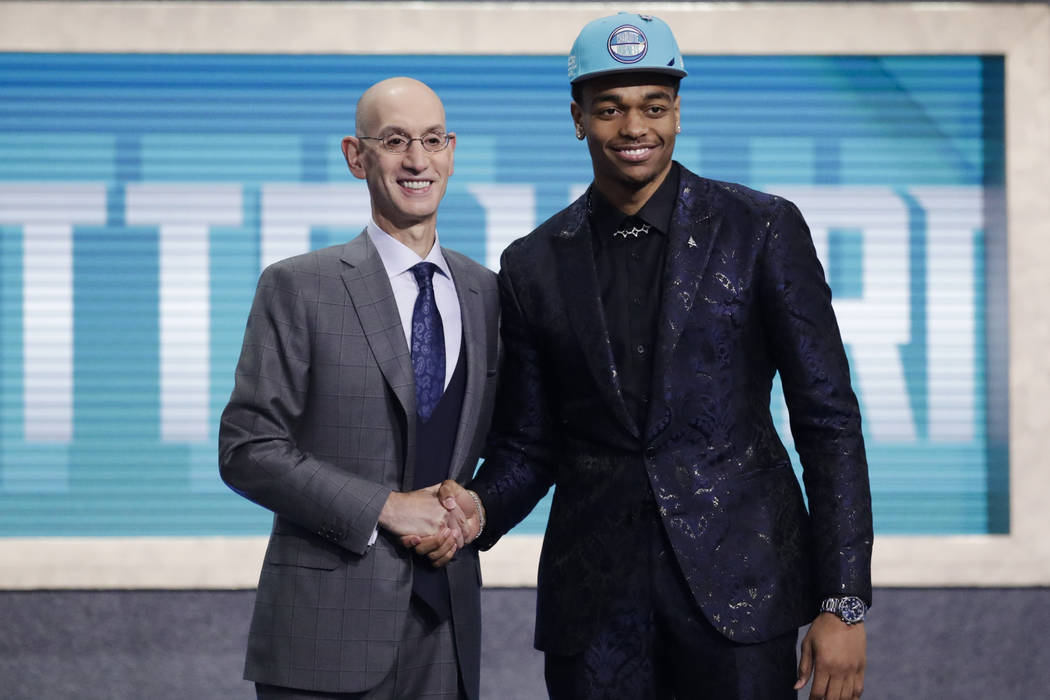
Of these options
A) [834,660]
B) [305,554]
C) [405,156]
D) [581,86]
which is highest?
[581,86]

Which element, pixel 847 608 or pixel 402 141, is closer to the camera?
pixel 847 608

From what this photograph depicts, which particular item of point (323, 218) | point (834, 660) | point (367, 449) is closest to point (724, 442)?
point (834, 660)

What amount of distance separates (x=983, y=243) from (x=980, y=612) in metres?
1.76

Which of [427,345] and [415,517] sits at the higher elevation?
[427,345]

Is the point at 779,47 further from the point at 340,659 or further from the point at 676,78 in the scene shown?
the point at 340,659

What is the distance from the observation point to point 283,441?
2.51m

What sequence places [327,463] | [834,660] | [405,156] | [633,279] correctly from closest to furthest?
[834,660]
[633,279]
[327,463]
[405,156]

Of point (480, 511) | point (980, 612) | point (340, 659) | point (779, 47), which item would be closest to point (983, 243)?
point (779, 47)

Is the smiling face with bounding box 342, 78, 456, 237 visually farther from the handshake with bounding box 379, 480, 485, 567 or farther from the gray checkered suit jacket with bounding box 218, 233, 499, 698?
the handshake with bounding box 379, 480, 485, 567

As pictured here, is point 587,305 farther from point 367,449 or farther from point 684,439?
point 367,449

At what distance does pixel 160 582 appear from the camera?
521cm

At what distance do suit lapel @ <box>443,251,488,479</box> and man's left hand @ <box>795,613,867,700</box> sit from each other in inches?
34.3

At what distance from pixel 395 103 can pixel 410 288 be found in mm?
436

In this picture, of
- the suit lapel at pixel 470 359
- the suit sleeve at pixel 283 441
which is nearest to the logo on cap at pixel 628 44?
the suit lapel at pixel 470 359
